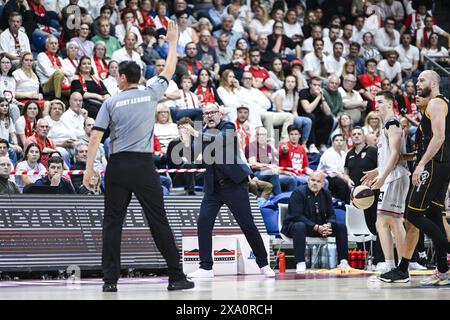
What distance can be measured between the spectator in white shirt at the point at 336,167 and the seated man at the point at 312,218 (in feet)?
7.65

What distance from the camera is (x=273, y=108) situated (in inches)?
768

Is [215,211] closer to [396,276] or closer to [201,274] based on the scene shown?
[201,274]

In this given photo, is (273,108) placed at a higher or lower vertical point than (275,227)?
higher

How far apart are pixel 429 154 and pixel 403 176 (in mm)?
1276

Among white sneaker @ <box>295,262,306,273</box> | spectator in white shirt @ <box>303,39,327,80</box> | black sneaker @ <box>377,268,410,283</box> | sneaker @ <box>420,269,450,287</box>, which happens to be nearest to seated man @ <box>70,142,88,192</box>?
white sneaker @ <box>295,262,306,273</box>

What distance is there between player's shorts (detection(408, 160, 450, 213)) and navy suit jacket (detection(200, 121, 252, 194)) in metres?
2.77

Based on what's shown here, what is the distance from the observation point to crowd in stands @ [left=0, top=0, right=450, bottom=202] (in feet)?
52.3

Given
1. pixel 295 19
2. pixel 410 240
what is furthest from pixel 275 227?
pixel 295 19

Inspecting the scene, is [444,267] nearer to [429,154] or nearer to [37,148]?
[429,154]

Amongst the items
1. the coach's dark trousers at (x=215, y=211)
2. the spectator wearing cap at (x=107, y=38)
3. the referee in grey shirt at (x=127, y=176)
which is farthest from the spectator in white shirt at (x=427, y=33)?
the referee in grey shirt at (x=127, y=176)

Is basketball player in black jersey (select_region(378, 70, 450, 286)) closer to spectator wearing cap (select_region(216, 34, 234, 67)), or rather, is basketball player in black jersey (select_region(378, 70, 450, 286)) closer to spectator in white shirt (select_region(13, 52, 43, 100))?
spectator in white shirt (select_region(13, 52, 43, 100))

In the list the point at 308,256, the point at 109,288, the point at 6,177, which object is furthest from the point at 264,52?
the point at 109,288

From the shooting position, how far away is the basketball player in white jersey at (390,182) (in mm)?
10719

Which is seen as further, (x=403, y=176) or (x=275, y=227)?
(x=275, y=227)
